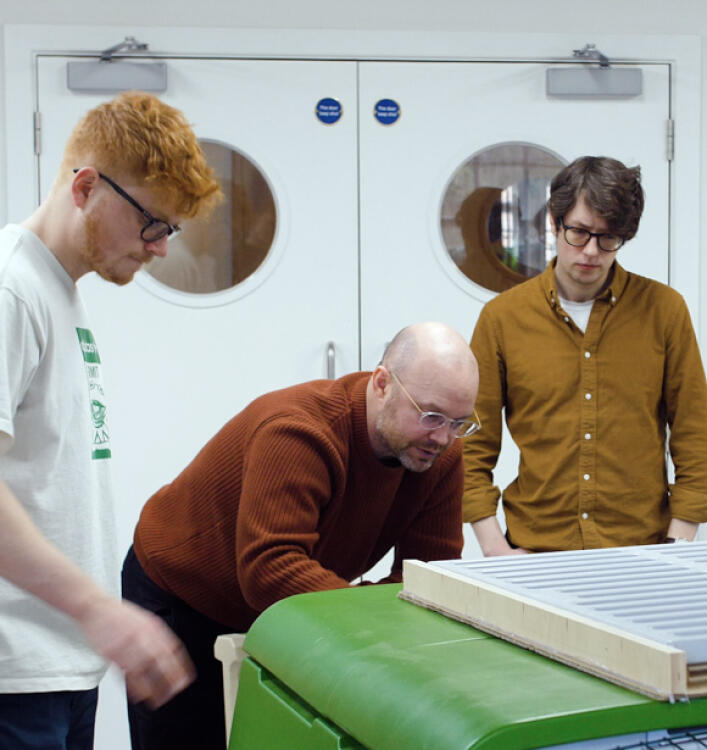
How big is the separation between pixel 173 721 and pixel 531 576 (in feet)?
2.91

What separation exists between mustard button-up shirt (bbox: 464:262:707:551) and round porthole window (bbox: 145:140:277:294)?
1033mm

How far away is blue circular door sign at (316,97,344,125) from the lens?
2885mm

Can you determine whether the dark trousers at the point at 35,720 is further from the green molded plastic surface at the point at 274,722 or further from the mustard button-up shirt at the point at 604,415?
the mustard button-up shirt at the point at 604,415

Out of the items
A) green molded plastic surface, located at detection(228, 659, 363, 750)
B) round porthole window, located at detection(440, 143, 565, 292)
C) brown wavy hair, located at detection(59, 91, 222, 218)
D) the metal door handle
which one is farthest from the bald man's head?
round porthole window, located at detection(440, 143, 565, 292)

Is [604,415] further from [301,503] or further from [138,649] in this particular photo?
[138,649]

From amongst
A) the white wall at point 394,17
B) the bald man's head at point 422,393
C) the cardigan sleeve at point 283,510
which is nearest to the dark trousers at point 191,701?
the cardigan sleeve at point 283,510

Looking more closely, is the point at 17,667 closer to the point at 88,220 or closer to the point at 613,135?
the point at 88,220

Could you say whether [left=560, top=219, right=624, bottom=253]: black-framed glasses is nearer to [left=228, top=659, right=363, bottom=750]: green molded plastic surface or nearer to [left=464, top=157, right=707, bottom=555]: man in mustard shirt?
[left=464, top=157, right=707, bottom=555]: man in mustard shirt

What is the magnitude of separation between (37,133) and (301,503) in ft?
5.80

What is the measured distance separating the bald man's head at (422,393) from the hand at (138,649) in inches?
24.2

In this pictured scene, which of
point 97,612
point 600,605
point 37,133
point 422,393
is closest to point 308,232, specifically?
point 37,133

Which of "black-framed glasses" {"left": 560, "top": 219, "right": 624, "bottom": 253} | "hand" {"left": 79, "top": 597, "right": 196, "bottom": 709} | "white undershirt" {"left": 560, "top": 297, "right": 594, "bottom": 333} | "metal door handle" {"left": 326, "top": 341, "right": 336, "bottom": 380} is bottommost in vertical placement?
"hand" {"left": 79, "top": 597, "right": 196, "bottom": 709}

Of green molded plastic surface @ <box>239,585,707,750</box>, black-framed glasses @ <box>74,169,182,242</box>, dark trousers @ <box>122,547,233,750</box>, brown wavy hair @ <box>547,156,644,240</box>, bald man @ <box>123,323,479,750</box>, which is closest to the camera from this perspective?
green molded plastic surface @ <box>239,585,707,750</box>

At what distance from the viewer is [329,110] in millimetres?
2889
